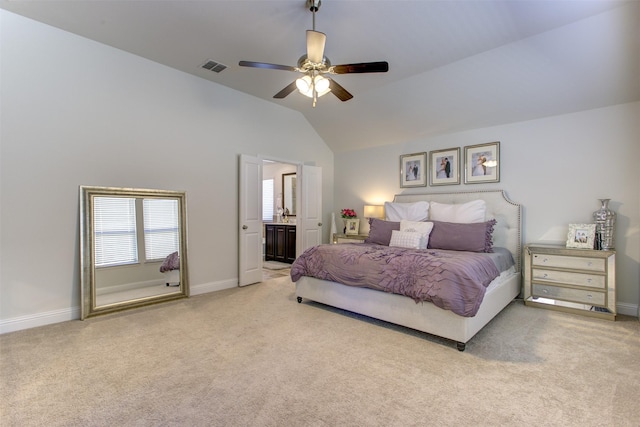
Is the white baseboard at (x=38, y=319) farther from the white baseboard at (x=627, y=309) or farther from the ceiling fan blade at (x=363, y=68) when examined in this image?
the white baseboard at (x=627, y=309)

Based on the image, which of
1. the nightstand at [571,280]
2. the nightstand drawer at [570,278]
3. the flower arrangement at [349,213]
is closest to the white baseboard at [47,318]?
the nightstand at [571,280]

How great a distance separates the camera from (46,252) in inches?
122

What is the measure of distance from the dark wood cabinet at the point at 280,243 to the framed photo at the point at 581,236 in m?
4.56

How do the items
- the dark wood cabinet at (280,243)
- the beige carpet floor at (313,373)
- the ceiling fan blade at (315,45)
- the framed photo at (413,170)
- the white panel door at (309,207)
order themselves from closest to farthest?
the beige carpet floor at (313,373), the ceiling fan blade at (315,45), the framed photo at (413,170), the white panel door at (309,207), the dark wood cabinet at (280,243)

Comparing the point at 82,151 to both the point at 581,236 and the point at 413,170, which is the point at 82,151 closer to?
the point at 413,170

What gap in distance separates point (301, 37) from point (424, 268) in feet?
8.53

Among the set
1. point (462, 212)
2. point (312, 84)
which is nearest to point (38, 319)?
point (312, 84)

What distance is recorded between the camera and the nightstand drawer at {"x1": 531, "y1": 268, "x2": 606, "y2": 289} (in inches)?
129

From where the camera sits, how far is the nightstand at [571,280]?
127 inches

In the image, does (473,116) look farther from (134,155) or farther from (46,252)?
(46,252)

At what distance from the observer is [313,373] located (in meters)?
2.18

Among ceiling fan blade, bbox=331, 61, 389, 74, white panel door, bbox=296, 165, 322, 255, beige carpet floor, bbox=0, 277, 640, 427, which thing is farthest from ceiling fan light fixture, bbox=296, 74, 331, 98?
white panel door, bbox=296, 165, 322, 255

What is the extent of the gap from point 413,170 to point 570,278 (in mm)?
2602

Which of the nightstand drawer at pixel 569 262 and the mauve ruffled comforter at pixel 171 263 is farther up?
the nightstand drawer at pixel 569 262
